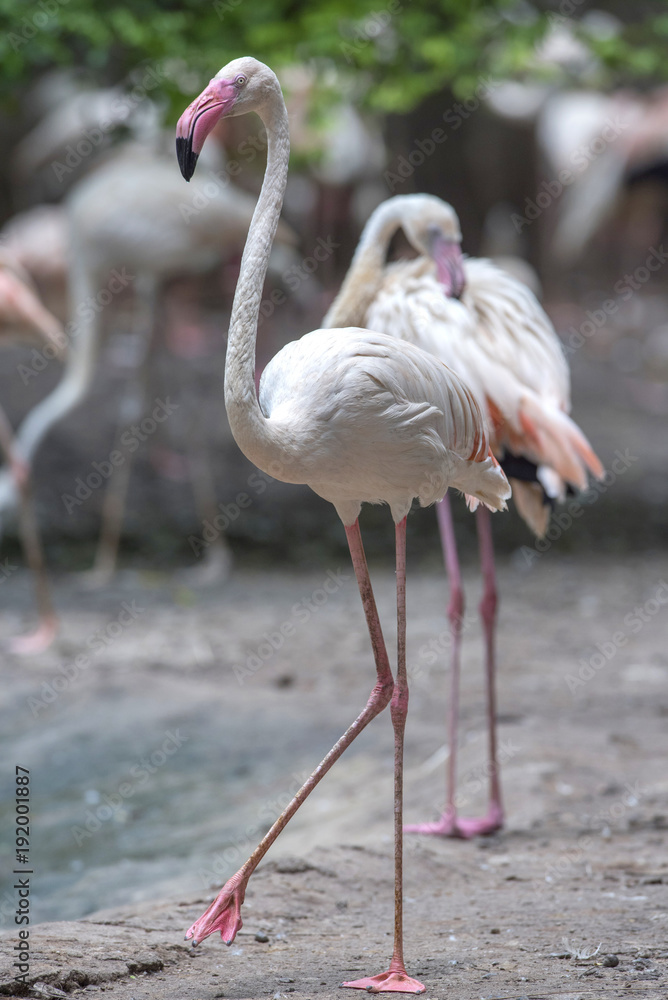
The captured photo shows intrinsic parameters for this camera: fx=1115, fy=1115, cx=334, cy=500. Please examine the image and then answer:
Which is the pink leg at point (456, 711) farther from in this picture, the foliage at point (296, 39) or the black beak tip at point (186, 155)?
the foliage at point (296, 39)

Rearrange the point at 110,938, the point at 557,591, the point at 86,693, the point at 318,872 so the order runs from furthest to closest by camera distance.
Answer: the point at 557,591
the point at 86,693
the point at 318,872
the point at 110,938

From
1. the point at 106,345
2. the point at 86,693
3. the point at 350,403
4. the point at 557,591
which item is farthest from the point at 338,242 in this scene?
the point at 350,403

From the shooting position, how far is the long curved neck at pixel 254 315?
2.37 m

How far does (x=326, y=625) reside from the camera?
19.0 ft

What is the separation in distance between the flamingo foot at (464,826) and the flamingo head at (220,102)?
2.22 m

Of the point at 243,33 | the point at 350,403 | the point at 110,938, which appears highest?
the point at 243,33

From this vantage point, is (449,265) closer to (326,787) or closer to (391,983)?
(326,787)

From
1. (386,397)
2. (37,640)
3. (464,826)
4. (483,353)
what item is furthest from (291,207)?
(386,397)

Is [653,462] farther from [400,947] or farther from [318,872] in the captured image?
[400,947]

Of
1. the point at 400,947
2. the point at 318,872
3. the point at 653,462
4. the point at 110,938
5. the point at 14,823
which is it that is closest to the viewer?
the point at 400,947

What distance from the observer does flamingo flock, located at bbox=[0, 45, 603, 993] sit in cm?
246

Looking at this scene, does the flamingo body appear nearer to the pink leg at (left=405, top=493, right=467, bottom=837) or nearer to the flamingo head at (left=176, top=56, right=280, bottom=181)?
the flamingo head at (left=176, top=56, right=280, bottom=181)

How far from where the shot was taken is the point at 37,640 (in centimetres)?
539

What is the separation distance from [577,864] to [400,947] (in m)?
1.05
